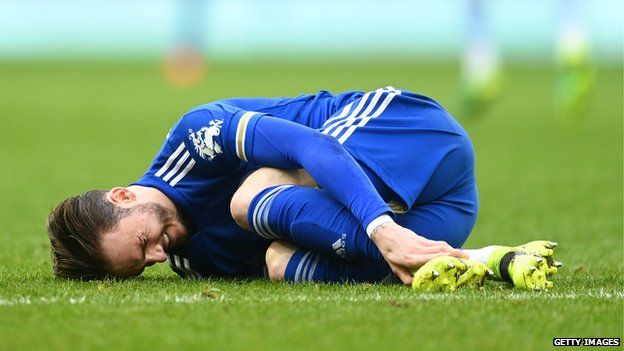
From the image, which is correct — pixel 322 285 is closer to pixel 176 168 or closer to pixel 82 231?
pixel 176 168

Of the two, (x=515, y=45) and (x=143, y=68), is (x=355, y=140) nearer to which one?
(x=143, y=68)

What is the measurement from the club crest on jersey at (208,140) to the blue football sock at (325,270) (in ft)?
1.65

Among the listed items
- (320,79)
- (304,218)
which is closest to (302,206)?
(304,218)

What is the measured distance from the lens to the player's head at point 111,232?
4465 millimetres

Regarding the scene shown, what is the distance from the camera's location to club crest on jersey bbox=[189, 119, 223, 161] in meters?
4.57

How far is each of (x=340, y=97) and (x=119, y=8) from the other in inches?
1335

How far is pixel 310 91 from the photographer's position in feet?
63.7

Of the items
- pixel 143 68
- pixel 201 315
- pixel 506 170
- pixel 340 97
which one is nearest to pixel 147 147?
pixel 506 170

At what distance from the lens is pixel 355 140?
15.5ft

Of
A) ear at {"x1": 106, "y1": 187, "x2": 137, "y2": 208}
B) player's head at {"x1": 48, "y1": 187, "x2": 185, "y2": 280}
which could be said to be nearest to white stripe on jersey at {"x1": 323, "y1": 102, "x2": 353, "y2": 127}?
player's head at {"x1": 48, "y1": 187, "x2": 185, "y2": 280}

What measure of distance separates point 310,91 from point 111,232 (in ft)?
49.4

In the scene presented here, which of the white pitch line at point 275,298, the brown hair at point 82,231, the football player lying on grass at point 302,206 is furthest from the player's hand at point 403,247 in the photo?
the brown hair at point 82,231

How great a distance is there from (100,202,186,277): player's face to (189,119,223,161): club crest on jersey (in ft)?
0.87

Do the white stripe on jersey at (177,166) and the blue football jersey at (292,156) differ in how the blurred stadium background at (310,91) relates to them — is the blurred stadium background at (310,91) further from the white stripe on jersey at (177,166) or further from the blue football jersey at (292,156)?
the white stripe on jersey at (177,166)
